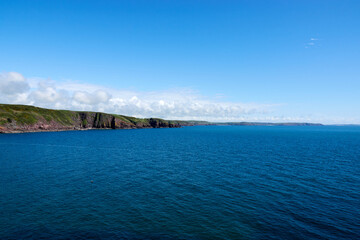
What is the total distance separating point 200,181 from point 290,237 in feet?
84.9

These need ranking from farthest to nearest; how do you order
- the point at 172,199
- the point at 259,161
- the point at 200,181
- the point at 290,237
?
the point at 259,161 → the point at 200,181 → the point at 172,199 → the point at 290,237

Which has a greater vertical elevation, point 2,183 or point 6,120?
point 6,120

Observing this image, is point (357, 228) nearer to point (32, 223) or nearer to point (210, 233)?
point (210, 233)

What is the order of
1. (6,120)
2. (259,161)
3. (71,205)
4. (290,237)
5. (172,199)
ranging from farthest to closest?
(6,120) < (259,161) < (172,199) < (71,205) < (290,237)

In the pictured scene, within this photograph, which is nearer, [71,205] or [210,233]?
[210,233]

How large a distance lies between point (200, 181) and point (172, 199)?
13.3 m

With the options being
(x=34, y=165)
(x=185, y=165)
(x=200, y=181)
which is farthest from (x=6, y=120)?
(x=200, y=181)

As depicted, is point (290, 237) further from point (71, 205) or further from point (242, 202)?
point (71, 205)

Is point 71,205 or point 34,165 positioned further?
point 34,165

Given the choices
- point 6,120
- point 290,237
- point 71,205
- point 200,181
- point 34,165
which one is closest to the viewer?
point 290,237

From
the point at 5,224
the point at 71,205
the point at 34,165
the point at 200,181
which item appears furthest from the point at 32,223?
the point at 34,165

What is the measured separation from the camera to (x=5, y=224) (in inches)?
1164

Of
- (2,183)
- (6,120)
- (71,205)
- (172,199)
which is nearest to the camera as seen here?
(71,205)

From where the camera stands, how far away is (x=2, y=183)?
1871 inches
